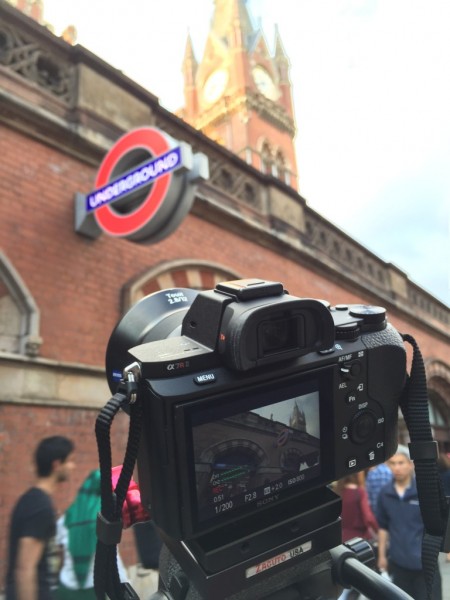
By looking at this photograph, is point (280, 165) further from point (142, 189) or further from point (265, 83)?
point (142, 189)

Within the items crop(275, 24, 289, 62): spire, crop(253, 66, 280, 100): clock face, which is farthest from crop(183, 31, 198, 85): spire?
crop(275, 24, 289, 62): spire

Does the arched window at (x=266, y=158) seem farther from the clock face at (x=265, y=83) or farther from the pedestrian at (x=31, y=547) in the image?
the pedestrian at (x=31, y=547)

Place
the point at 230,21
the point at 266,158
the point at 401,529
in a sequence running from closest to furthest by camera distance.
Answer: the point at 401,529
the point at 266,158
the point at 230,21

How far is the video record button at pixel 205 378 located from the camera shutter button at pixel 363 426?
36 centimetres

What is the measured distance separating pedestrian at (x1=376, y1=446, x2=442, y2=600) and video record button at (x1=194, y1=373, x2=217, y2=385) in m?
2.69

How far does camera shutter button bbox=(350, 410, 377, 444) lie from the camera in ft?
3.31

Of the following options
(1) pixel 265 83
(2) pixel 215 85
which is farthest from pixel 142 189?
(1) pixel 265 83

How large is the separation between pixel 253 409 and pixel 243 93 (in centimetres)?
2026

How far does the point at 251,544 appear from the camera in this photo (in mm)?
871

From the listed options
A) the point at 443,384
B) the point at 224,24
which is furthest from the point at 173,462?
the point at 224,24

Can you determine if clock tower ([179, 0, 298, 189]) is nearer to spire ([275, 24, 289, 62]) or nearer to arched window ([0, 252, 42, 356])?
spire ([275, 24, 289, 62])

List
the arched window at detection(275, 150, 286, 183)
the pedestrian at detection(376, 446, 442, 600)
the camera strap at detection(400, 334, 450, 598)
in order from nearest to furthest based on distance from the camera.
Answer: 1. the camera strap at detection(400, 334, 450, 598)
2. the pedestrian at detection(376, 446, 442, 600)
3. the arched window at detection(275, 150, 286, 183)

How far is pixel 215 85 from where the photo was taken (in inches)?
838

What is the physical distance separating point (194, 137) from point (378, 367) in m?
6.04
